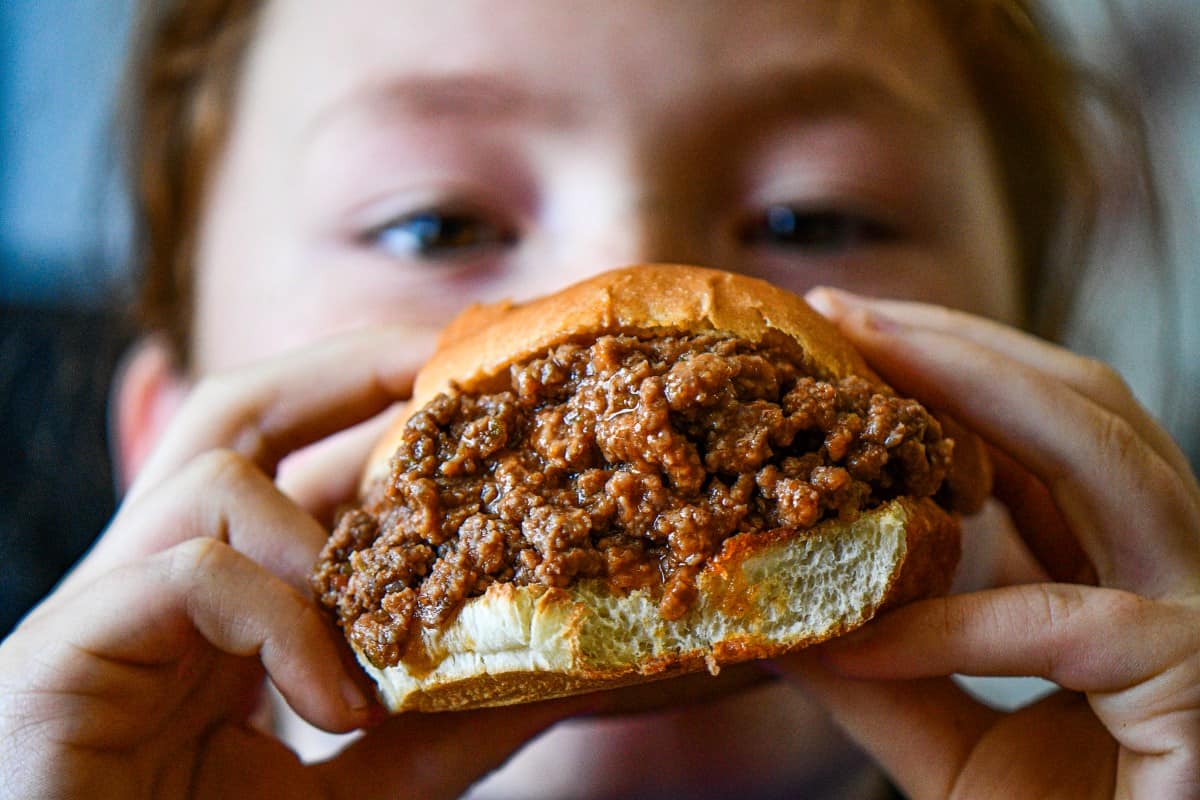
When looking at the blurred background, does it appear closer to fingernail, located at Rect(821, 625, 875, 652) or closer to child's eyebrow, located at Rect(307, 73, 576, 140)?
child's eyebrow, located at Rect(307, 73, 576, 140)

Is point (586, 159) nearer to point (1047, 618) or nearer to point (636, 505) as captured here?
point (636, 505)

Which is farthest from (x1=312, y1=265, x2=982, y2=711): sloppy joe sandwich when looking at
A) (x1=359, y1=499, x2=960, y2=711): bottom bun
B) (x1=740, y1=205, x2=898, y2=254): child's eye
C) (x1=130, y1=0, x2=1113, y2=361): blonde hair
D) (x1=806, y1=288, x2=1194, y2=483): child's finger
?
(x1=130, y1=0, x2=1113, y2=361): blonde hair

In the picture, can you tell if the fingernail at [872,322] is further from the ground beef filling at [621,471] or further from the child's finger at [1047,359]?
the ground beef filling at [621,471]

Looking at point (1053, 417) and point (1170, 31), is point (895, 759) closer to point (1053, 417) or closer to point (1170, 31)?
point (1053, 417)

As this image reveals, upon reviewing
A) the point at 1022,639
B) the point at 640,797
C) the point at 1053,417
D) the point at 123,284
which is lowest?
the point at 640,797

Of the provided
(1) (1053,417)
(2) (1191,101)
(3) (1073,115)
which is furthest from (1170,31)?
(1) (1053,417)

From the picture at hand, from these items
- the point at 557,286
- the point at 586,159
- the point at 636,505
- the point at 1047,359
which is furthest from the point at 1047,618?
the point at 586,159
